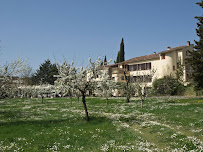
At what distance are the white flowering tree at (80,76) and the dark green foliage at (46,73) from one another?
8703 centimetres

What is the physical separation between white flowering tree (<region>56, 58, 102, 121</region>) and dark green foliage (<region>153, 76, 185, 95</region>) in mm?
39433

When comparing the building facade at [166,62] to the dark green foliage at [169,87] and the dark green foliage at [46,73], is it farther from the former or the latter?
the dark green foliage at [46,73]

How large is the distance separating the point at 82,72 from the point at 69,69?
1392 millimetres

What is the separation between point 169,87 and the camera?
57.3m

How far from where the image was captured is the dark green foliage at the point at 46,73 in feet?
351

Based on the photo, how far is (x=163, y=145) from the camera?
1288cm

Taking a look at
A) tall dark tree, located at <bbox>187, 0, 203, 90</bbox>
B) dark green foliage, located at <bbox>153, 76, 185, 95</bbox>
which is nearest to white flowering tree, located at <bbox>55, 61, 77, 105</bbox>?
tall dark tree, located at <bbox>187, 0, 203, 90</bbox>

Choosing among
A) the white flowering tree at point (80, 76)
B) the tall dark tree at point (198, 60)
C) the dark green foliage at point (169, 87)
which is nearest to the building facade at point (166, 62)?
the dark green foliage at point (169, 87)

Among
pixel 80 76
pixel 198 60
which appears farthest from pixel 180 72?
pixel 80 76

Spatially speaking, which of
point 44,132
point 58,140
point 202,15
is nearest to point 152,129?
point 58,140

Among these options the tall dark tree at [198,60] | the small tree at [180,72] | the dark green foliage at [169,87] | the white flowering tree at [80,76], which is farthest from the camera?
the small tree at [180,72]

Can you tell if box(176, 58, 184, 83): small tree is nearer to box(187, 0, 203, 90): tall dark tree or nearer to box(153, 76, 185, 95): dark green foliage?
box(153, 76, 185, 95): dark green foliage

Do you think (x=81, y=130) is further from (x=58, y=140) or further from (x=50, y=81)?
(x=50, y=81)

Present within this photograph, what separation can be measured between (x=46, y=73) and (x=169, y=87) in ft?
235
